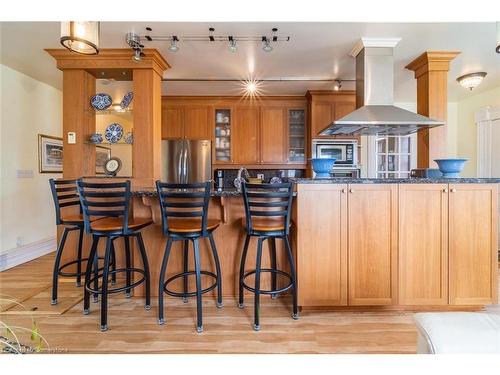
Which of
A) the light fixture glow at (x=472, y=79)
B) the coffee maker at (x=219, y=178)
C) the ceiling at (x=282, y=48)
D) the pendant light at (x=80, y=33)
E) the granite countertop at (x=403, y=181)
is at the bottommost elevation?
the granite countertop at (x=403, y=181)

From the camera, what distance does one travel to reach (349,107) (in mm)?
4176

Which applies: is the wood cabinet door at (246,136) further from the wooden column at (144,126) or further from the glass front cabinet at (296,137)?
the wooden column at (144,126)

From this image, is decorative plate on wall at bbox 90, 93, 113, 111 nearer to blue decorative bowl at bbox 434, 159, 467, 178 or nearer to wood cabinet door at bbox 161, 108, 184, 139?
wood cabinet door at bbox 161, 108, 184, 139

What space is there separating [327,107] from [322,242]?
9.23 ft

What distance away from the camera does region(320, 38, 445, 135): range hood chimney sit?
8.39 feet

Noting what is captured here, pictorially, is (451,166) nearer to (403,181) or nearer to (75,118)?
(403,181)

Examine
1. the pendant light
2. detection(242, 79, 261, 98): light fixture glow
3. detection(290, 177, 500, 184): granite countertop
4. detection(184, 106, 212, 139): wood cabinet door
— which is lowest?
detection(290, 177, 500, 184): granite countertop

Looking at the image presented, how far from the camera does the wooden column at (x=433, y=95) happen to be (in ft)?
9.34

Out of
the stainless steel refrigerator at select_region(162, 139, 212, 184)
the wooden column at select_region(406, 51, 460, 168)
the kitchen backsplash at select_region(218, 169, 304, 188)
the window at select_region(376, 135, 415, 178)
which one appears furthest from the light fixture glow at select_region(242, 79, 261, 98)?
the window at select_region(376, 135, 415, 178)

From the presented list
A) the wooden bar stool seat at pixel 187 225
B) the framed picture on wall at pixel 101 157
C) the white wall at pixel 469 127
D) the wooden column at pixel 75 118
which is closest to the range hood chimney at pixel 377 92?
the wooden bar stool seat at pixel 187 225

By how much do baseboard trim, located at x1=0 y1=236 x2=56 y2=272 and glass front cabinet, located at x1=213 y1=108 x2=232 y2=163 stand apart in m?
2.73

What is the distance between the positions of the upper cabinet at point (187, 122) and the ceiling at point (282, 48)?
605mm

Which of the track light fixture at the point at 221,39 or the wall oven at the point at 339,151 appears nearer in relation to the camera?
the track light fixture at the point at 221,39
